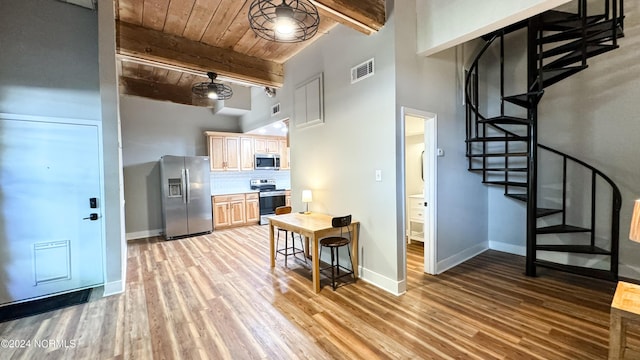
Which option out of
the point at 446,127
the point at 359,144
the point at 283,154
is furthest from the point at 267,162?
the point at 446,127

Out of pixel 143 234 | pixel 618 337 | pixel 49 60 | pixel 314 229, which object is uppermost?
pixel 49 60

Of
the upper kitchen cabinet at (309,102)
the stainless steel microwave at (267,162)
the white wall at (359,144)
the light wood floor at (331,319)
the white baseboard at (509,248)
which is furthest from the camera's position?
the stainless steel microwave at (267,162)

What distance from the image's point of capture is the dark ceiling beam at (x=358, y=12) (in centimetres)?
Answer: 252

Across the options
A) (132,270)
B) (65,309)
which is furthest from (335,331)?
(132,270)

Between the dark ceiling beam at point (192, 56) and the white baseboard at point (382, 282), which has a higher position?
the dark ceiling beam at point (192, 56)

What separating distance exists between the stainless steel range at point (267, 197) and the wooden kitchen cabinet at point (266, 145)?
867mm

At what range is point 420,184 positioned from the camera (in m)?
5.23

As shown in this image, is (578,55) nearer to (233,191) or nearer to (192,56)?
(192,56)

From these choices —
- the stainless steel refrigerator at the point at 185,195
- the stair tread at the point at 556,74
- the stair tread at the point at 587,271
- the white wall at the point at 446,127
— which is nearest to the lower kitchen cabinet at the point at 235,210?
the stainless steel refrigerator at the point at 185,195

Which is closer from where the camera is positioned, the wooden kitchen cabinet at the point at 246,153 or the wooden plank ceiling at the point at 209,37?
the wooden plank ceiling at the point at 209,37

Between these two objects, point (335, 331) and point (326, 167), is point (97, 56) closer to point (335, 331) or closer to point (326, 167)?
point (326, 167)

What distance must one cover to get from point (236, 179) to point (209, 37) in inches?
161

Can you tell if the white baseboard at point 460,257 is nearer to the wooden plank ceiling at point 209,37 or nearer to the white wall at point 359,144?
the white wall at point 359,144

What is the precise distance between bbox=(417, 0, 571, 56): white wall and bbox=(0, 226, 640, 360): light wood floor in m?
2.73
